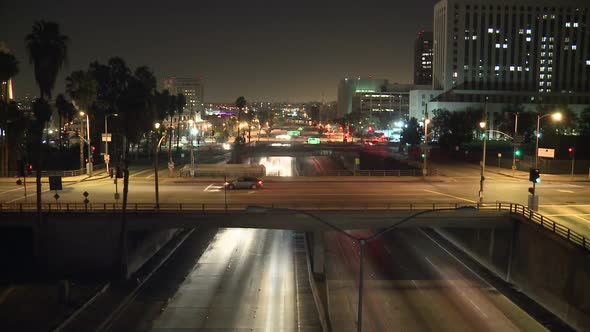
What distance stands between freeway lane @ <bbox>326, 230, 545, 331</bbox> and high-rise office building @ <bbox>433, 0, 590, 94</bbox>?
5938 inches

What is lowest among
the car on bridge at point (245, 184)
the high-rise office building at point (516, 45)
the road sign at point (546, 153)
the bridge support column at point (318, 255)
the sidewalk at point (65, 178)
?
the bridge support column at point (318, 255)

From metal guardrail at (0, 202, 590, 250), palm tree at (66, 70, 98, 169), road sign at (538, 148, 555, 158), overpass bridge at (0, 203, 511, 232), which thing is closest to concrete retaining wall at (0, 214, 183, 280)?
overpass bridge at (0, 203, 511, 232)

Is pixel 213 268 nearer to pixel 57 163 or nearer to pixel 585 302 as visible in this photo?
pixel 585 302

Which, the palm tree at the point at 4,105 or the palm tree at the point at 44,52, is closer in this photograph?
the palm tree at the point at 44,52

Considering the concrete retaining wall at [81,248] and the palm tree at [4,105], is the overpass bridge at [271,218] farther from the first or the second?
the palm tree at [4,105]

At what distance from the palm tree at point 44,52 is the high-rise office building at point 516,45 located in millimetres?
160119

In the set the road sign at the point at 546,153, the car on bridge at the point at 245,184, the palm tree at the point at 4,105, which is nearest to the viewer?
the car on bridge at the point at 245,184

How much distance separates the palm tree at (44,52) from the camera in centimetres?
3831

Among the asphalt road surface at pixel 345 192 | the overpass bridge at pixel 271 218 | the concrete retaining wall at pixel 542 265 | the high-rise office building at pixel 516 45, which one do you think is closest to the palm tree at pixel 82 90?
the asphalt road surface at pixel 345 192

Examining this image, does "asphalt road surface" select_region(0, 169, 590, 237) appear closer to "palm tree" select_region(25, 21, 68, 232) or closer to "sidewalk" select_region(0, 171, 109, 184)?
"sidewalk" select_region(0, 171, 109, 184)

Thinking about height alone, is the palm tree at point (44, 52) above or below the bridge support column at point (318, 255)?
above

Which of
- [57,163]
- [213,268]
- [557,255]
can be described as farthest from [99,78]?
[557,255]

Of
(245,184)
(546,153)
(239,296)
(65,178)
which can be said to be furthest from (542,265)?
(65,178)

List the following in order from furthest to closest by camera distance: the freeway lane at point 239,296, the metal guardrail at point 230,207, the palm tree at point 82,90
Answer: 1. the palm tree at point 82,90
2. the metal guardrail at point 230,207
3. the freeway lane at point 239,296
